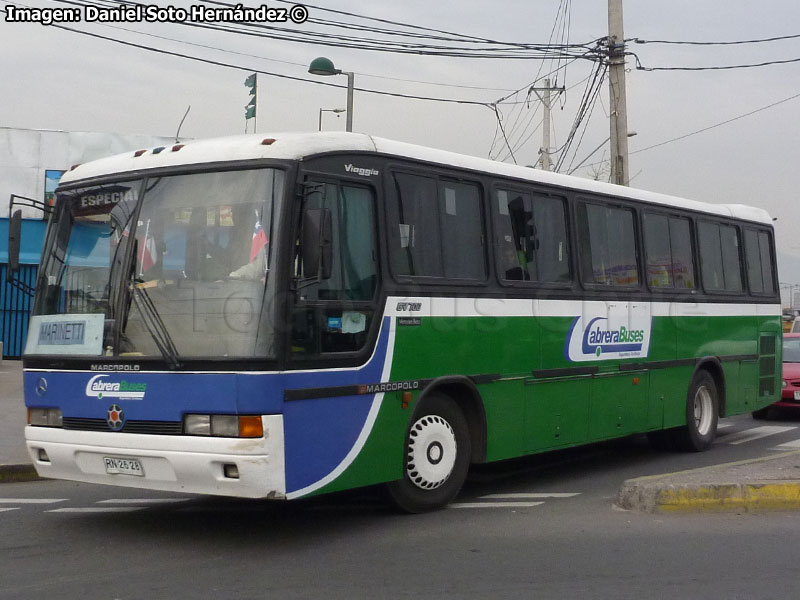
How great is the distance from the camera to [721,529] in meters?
7.68

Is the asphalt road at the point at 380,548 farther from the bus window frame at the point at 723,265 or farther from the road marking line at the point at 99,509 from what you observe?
the bus window frame at the point at 723,265

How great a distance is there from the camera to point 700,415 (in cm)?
1258

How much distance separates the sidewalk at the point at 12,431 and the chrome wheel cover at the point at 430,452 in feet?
14.4

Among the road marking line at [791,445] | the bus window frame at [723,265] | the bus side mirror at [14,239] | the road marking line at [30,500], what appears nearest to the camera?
the bus side mirror at [14,239]

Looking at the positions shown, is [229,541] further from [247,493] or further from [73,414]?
[73,414]

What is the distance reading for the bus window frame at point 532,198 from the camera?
9047mm

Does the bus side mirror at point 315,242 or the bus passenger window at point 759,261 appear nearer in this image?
the bus side mirror at point 315,242

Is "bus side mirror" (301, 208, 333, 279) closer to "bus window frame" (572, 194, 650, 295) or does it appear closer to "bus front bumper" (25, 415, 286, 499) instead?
"bus front bumper" (25, 415, 286, 499)

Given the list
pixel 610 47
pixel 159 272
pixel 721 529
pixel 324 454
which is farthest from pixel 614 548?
pixel 610 47

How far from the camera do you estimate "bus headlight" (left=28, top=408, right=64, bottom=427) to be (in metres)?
7.60

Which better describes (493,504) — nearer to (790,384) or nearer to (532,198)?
(532,198)

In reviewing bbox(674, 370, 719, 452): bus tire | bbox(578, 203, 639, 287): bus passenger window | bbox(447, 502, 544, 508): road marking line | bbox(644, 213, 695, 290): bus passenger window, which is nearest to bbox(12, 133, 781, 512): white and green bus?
bbox(578, 203, 639, 287): bus passenger window

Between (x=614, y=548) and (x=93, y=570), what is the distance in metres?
3.44

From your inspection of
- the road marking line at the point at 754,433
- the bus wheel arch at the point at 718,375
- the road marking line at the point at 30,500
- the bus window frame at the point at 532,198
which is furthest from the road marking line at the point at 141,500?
the road marking line at the point at 754,433
